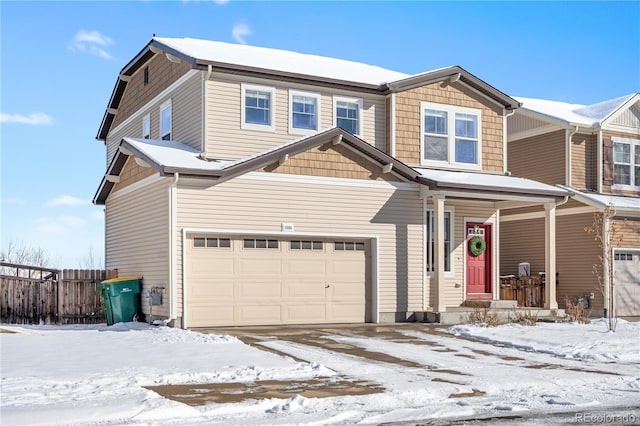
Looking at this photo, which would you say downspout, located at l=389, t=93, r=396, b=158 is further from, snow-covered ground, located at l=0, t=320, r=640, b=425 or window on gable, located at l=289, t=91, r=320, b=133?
snow-covered ground, located at l=0, t=320, r=640, b=425

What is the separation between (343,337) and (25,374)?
23.3 feet

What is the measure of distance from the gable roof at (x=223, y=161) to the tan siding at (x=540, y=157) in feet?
28.1

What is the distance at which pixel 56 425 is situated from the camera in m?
7.92

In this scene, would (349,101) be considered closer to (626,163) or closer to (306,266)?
(306,266)

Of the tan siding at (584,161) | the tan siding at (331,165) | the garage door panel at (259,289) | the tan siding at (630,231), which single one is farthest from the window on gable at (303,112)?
the tan siding at (630,231)

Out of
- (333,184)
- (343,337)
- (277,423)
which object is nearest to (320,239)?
(333,184)

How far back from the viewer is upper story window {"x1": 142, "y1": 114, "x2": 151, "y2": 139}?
24172 millimetres

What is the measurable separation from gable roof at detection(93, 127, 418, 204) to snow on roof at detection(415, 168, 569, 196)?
965 millimetres

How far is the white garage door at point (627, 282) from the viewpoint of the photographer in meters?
25.1

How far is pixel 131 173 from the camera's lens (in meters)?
20.9

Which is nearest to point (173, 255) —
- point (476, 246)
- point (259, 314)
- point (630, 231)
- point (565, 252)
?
point (259, 314)

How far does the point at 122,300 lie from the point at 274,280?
3929mm

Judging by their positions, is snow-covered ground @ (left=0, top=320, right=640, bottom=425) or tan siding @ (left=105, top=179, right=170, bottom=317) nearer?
snow-covered ground @ (left=0, top=320, right=640, bottom=425)

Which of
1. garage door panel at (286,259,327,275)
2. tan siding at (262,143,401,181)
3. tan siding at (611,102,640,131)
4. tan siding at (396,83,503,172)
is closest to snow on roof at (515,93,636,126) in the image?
tan siding at (611,102,640,131)
